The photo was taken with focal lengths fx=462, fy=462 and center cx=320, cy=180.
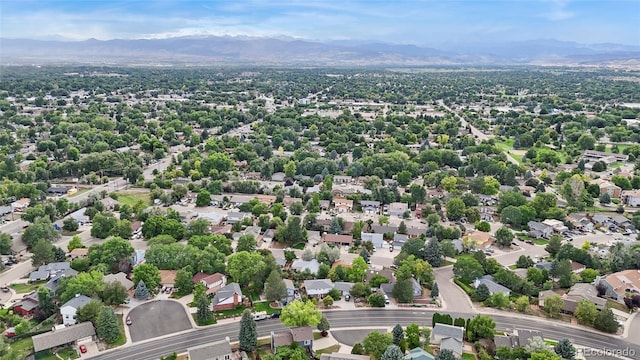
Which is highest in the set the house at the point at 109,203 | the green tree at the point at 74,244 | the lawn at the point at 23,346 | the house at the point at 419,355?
the house at the point at 109,203

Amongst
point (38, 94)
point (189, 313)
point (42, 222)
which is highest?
point (38, 94)

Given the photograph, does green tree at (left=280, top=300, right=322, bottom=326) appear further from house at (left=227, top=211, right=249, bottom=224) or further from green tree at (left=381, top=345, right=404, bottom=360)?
house at (left=227, top=211, right=249, bottom=224)

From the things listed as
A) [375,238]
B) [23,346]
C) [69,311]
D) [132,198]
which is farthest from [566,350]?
[132,198]

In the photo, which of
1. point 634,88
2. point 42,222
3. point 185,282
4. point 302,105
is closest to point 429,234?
point 185,282

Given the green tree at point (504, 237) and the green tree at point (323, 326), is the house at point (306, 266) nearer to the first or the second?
the green tree at point (323, 326)

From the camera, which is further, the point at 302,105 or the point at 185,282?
the point at 302,105

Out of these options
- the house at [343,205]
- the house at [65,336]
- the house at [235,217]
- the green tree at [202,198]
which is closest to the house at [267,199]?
the house at [235,217]

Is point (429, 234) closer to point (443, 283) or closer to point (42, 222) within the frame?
point (443, 283)
